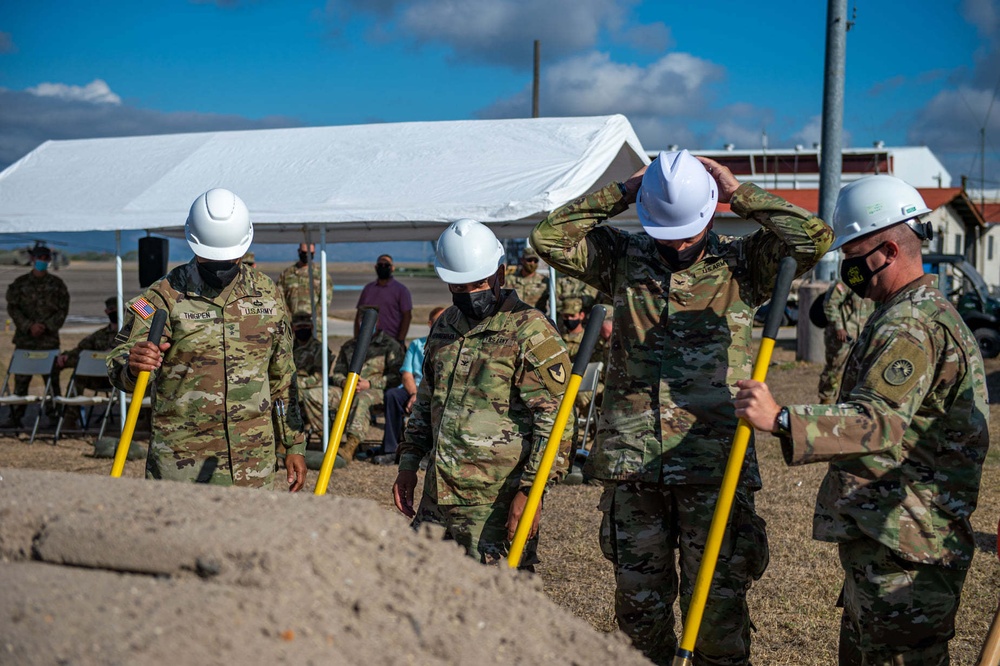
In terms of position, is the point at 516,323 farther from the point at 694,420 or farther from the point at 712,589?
the point at 712,589

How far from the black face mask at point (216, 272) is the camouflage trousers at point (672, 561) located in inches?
78.5

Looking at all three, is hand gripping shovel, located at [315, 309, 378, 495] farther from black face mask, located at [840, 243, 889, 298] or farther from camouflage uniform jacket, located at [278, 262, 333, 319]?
camouflage uniform jacket, located at [278, 262, 333, 319]

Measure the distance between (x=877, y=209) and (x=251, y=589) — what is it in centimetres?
217

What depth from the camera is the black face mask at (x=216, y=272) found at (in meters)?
4.41

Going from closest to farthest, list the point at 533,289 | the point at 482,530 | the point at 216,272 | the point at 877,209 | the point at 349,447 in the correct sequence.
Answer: the point at 877,209, the point at 482,530, the point at 216,272, the point at 349,447, the point at 533,289

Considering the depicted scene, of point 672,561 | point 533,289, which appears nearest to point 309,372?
point 533,289

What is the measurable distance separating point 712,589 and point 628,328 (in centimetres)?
102

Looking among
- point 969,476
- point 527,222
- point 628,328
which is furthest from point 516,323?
point 527,222

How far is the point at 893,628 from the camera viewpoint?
2.99m

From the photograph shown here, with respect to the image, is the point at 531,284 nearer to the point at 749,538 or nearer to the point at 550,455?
the point at 749,538

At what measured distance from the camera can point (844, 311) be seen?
995cm

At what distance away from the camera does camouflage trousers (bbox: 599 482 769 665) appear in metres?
3.54

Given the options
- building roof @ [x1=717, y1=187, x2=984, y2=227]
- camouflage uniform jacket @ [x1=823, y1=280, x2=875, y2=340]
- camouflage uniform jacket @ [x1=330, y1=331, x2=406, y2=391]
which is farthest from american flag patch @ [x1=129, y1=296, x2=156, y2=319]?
building roof @ [x1=717, y1=187, x2=984, y2=227]

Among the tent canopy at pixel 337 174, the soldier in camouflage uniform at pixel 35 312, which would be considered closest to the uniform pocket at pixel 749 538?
the tent canopy at pixel 337 174
